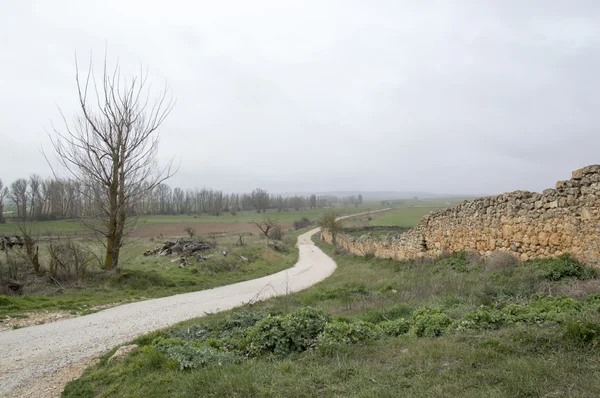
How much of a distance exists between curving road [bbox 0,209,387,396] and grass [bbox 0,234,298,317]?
1.38 meters

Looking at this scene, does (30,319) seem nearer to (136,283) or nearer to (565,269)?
(136,283)

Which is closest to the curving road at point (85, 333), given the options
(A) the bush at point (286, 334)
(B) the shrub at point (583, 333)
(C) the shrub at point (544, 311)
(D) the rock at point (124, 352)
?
(D) the rock at point (124, 352)

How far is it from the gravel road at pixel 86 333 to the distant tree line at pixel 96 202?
655cm

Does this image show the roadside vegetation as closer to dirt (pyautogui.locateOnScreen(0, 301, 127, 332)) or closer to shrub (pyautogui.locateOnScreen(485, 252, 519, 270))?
dirt (pyautogui.locateOnScreen(0, 301, 127, 332))

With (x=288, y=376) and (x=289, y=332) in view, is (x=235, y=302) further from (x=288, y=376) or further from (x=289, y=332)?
(x=288, y=376)

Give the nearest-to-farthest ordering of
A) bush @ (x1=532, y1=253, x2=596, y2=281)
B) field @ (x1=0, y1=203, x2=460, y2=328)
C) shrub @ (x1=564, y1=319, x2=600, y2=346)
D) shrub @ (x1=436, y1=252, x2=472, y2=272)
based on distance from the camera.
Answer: shrub @ (x1=564, y1=319, x2=600, y2=346), bush @ (x1=532, y1=253, x2=596, y2=281), field @ (x1=0, y1=203, x2=460, y2=328), shrub @ (x1=436, y1=252, x2=472, y2=272)

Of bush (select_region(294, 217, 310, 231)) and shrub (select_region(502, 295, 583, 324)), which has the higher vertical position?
shrub (select_region(502, 295, 583, 324))

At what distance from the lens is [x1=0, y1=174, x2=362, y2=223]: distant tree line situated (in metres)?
16.0

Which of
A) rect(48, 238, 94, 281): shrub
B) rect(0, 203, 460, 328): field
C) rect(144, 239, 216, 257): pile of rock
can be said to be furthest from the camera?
rect(144, 239, 216, 257): pile of rock

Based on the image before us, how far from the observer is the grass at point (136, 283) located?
10984 mm

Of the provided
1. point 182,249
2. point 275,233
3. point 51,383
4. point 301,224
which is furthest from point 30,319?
point 301,224

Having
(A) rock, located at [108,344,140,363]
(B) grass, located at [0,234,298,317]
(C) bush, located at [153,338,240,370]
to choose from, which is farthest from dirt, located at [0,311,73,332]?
(C) bush, located at [153,338,240,370]

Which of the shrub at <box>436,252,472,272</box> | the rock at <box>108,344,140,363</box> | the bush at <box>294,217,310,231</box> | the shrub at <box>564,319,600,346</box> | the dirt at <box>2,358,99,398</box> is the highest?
the shrub at <box>564,319,600,346</box>

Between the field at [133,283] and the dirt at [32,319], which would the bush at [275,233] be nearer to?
the field at [133,283]
